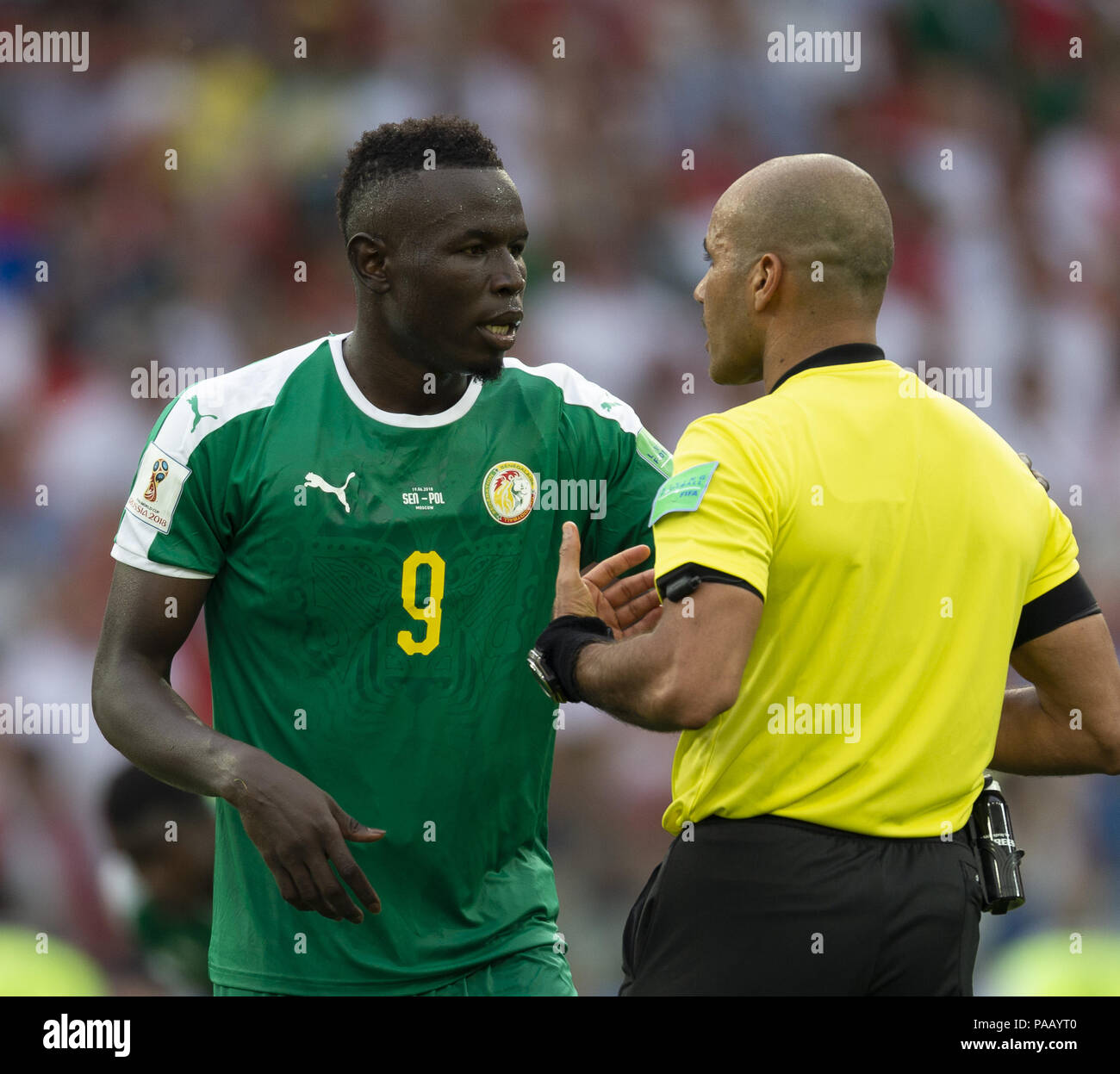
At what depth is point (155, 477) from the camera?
290 cm

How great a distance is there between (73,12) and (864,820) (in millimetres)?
5211

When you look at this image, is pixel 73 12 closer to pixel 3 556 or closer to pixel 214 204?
pixel 214 204

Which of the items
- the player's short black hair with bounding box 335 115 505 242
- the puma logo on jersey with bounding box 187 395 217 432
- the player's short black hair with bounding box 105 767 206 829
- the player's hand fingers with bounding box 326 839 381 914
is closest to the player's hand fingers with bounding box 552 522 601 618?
the player's hand fingers with bounding box 326 839 381 914

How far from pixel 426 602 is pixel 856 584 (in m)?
0.94

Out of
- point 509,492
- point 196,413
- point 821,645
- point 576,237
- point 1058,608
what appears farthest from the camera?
point 576,237

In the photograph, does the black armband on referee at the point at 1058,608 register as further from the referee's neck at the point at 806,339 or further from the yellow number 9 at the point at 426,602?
the yellow number 9 at the point at 426,602

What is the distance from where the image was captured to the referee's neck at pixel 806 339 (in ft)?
8.46

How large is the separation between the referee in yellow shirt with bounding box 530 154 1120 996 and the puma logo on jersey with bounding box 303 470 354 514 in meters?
0.57

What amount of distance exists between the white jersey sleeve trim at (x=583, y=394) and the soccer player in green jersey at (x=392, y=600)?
3.3 inches

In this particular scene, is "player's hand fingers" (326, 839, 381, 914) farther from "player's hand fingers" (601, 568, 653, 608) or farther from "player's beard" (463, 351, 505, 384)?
"player's beard" (463, 351, 505, 384)

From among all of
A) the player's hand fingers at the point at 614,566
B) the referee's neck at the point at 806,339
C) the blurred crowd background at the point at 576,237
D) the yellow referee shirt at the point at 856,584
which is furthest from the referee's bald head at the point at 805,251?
the blurred crowd background at the point at 576,237

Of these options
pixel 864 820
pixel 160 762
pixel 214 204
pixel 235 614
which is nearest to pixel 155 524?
pixel 235 614

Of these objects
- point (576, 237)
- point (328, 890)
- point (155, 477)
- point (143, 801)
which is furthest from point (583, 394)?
point (576, 237)

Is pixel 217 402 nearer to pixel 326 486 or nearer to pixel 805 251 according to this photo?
pixel 326 486
